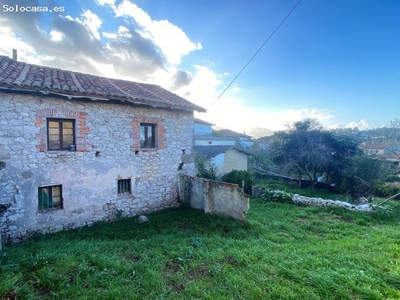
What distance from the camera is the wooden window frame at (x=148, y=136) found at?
27.2ft

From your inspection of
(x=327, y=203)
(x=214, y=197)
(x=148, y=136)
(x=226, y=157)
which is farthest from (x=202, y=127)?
(x=214, y=197)

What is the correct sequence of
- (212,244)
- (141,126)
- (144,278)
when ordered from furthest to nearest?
(141,126)
(212,244)
(144,278)

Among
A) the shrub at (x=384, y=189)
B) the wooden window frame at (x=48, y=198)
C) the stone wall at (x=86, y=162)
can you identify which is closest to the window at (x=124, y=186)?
the stone wall at (x=86, y=162)

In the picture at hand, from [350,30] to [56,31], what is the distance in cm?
1208

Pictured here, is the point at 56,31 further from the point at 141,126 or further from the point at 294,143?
the point at 294,143

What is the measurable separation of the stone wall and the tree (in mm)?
9705

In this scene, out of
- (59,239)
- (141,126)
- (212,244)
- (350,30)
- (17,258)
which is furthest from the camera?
(350,30)

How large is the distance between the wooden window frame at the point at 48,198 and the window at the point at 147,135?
319 centimetres

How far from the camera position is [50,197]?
256 inches

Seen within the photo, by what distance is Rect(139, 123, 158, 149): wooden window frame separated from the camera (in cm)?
830

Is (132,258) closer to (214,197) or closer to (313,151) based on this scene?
(214,197)

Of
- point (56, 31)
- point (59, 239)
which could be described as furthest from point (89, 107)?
point (59, 239)

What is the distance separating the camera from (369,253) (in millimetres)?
4703

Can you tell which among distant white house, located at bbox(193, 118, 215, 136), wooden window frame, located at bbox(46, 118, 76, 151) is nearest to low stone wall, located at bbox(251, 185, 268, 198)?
wooden window frame, located at bbox(46, 118, 76, 151)
